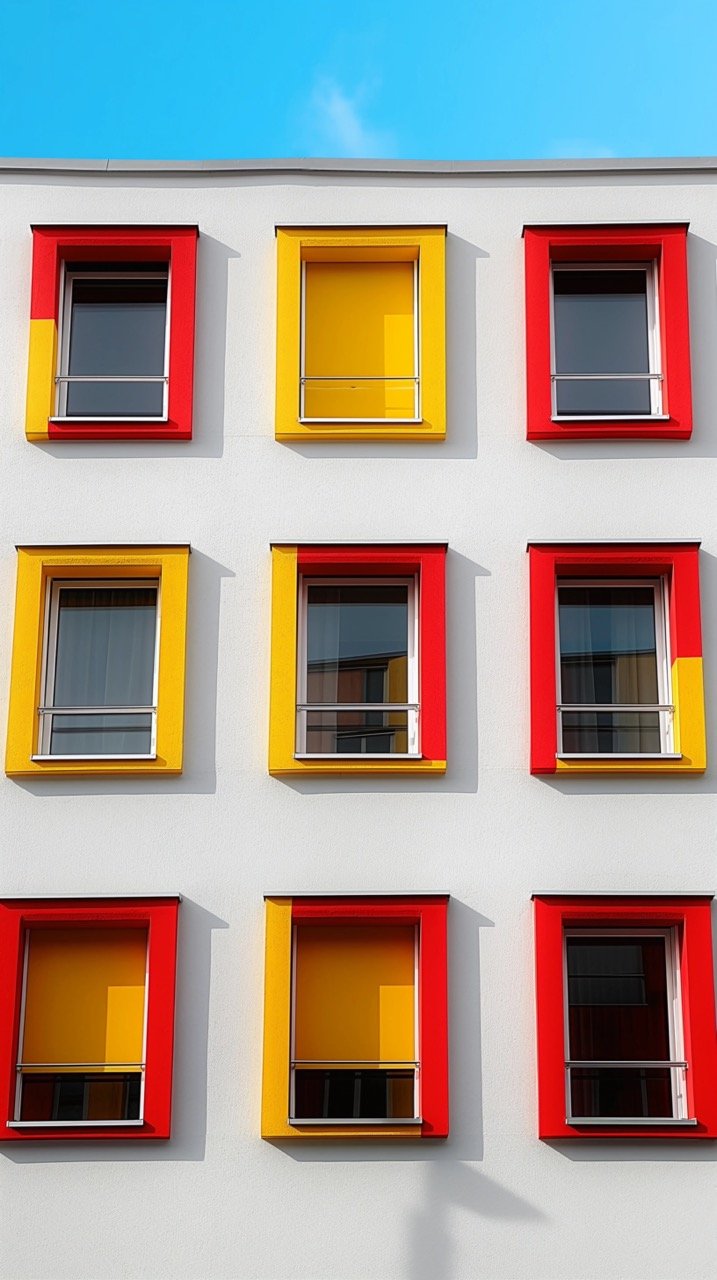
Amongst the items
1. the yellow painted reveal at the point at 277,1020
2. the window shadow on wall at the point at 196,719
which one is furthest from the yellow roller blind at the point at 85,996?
the window shadow on wall at the point at 196,719

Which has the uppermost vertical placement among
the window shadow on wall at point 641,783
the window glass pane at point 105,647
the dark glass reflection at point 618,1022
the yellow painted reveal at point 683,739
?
the window glass pane at point 105,647

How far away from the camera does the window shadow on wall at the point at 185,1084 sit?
47.0ft

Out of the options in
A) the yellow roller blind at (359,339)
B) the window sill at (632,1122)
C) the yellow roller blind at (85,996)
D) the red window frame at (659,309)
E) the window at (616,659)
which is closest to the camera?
the window sill at (632,1122)

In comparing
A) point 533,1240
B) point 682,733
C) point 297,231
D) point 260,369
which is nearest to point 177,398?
point 260,369

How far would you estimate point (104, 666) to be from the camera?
15875mm

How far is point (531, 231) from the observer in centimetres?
1664

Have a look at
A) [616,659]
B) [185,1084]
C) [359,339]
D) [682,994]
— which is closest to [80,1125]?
[185,1084]

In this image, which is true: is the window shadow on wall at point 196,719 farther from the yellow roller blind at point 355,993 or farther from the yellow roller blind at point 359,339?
the yellow roller blind at point 359,339

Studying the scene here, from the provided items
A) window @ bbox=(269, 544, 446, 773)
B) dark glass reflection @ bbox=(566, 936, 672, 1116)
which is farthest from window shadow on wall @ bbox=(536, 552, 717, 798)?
dark glass reflection @ bbox=(566, 936, 672, 1116)

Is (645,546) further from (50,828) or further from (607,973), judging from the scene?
(50,828)

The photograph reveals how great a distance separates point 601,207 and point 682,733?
17.7 feet

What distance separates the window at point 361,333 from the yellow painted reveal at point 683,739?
10.7 feet

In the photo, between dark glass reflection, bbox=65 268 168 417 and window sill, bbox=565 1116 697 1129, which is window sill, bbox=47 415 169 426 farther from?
window sill, bbox=565 1116 697 1129

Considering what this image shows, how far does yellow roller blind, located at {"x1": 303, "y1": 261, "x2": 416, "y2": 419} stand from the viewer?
16.5 meters
